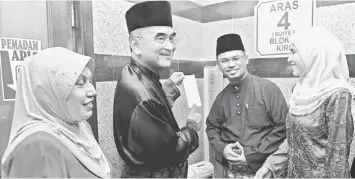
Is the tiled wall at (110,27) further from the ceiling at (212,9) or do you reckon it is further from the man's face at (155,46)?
the ceiling at (212,9)

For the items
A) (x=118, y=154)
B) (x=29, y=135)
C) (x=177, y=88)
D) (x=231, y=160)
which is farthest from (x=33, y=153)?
(x=231, y=160)

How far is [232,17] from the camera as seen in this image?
160 cm

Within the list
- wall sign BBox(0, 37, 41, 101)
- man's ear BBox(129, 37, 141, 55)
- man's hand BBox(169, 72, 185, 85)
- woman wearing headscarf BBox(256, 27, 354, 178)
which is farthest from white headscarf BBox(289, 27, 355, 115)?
wall sign BBox(0, 37, 41, 101)

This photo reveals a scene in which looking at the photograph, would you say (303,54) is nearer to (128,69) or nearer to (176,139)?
(176,139)

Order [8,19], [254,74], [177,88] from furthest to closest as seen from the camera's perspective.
Result: [254,74] < [177,88] < [8,19]

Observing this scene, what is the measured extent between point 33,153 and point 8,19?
1.84ft

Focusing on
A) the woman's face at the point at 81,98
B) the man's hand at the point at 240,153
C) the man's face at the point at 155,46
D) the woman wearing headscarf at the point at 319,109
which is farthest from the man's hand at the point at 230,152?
the woman's face at the point at 81,98

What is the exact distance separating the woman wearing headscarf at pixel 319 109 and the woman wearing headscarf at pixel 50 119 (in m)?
0.97

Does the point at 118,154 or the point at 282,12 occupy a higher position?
the point at 282,12

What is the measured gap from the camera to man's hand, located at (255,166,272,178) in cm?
145

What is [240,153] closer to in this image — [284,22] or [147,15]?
[284,22]

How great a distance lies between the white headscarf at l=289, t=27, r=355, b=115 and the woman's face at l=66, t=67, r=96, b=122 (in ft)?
3.20

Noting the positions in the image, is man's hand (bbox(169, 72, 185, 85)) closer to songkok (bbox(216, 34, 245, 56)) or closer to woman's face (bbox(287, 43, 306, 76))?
songkok (bbox(216, 34, 245, 56))

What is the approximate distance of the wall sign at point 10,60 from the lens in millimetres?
1035
